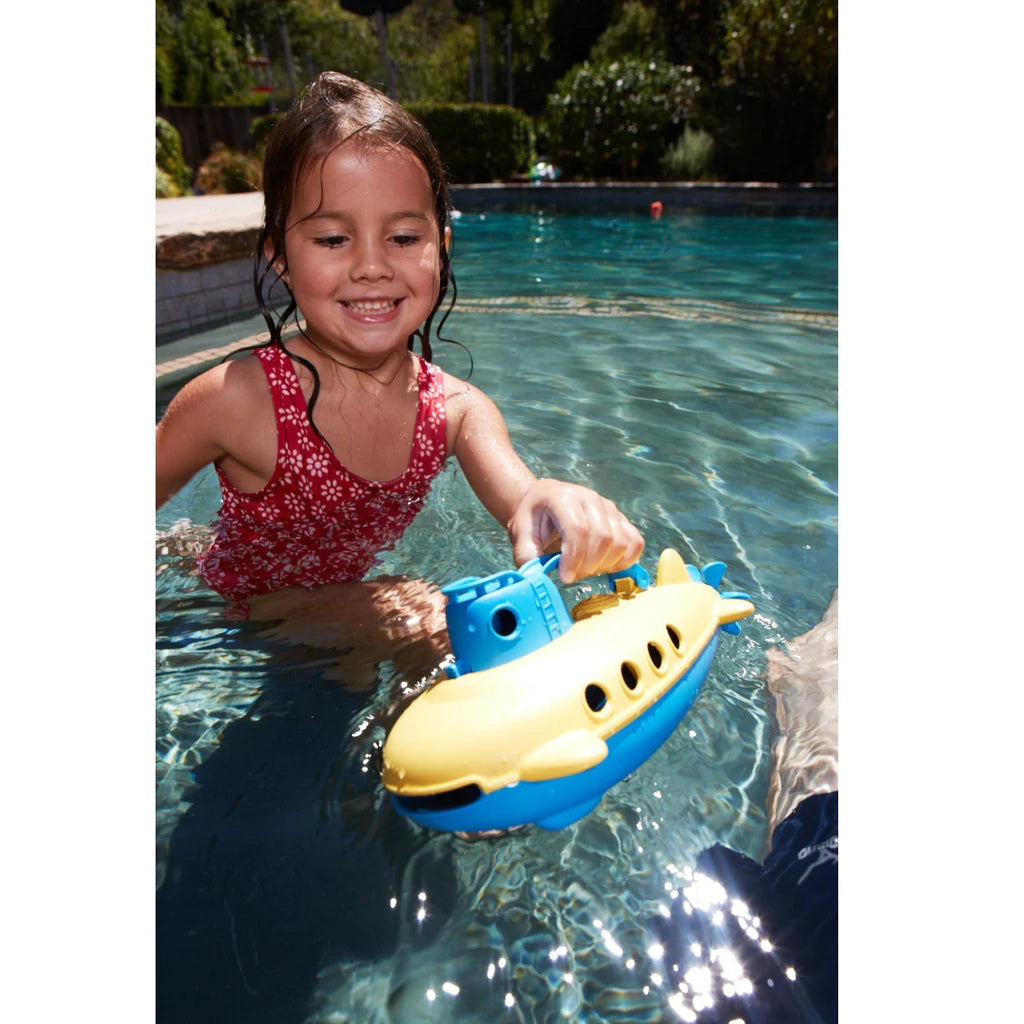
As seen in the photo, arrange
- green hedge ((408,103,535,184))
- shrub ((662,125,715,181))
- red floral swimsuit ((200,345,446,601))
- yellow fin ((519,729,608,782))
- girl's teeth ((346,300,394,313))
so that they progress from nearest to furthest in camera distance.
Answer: yellow fin ((519,729,608,782)) < girl's teeth ((346,300,394,313)) < red floral swimsuit ((200,345,446,601)) < shrub ((662,125,715,181)) < green hedge ((408,103,535,184))

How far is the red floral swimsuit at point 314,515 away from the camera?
2.53 m

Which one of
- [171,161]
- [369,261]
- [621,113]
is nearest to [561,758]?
[369,261]

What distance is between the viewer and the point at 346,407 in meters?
2.54

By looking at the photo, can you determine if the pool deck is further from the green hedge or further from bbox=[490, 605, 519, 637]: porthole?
the green hedge

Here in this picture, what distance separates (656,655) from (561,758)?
343mm

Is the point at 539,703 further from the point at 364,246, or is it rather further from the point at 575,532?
the point at 364,246

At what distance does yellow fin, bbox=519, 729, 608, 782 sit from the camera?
1.30 meters

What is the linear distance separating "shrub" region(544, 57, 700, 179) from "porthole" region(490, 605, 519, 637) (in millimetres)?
18700

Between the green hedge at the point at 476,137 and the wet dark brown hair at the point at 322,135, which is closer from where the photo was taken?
the wet dark brown hair at the point at 322,135

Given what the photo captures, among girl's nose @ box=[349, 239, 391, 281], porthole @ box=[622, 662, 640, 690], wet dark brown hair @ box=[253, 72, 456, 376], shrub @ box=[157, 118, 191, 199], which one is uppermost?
shrub @ box=[157, 118, 191, 199]

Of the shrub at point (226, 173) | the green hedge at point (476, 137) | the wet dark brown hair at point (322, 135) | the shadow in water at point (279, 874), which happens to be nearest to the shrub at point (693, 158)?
the green hedge at point (476, 137)

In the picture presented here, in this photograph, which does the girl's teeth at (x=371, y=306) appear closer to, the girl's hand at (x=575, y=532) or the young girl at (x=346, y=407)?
the young girl at (x=346, y=407)

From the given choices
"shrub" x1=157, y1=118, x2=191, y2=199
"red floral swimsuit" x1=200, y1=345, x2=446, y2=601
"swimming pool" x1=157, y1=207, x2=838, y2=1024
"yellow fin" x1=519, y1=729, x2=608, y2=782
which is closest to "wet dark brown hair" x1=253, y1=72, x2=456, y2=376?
"red floral swimsuit" x1=200, y1=345, x2=446, y2=601

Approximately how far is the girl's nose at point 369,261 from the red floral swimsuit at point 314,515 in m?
0.44
